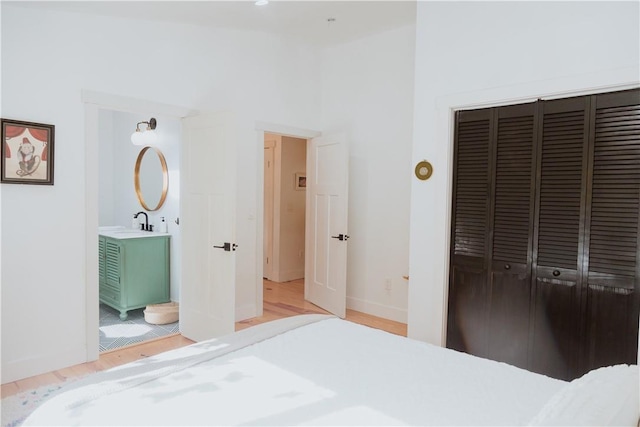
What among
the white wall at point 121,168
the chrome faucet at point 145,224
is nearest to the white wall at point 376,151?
the white wall at point 121,168

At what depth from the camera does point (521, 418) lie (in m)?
1.20

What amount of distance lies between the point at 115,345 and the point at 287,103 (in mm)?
2892

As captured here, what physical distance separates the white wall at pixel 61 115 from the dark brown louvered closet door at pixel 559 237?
2879 mm

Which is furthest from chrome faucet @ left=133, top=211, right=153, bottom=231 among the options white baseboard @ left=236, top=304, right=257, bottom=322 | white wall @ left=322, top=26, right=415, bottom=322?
white wall @ left=322, top=26, right=415, bottom=322

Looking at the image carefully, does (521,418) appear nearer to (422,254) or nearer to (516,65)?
(422,254)

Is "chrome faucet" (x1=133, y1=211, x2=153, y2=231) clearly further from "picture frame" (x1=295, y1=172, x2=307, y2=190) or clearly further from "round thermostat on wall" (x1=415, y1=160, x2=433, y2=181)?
"round thermostat on wall" (x1=415, y1=160, x2=433, y2=181)

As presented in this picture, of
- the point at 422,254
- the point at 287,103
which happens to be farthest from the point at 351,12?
the point at 422,254

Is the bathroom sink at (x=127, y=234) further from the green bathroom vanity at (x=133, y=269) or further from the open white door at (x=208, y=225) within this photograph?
the open white door at (x=208, y=225)

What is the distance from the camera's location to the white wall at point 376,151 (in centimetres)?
418

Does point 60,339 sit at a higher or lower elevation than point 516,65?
lower

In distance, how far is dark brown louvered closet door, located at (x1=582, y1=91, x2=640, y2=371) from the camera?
7.59ft

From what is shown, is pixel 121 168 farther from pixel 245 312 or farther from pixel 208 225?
pixel 245 312

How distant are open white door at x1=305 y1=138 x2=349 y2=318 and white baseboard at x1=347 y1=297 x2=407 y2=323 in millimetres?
294

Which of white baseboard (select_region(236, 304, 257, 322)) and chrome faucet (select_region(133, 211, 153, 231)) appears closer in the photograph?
white baseboard (select_region(236, 304, 257, 322))
